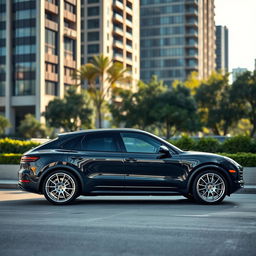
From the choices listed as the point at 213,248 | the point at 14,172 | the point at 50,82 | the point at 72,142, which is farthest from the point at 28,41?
the point at 213,248

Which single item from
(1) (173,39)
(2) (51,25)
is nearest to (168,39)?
(1) (173,39)

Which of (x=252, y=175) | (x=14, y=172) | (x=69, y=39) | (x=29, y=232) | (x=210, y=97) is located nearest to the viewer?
(x=29, y=232)

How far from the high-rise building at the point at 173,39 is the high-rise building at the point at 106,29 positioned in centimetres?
2563

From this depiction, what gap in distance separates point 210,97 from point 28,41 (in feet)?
86.3

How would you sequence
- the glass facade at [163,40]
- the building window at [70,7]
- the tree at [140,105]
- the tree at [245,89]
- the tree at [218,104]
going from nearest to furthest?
the tree at [140,105] < the tree at [245,89] < the tree at [218,104] < the building window at [70,7] < the glass facade at [163,40]

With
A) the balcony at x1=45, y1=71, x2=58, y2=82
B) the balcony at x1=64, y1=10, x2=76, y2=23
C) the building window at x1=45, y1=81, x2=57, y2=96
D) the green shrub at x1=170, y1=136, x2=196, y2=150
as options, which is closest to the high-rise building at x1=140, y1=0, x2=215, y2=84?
the balcony at x1=64, y1=10, x2=76, y2=23

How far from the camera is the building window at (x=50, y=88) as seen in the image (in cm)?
7203

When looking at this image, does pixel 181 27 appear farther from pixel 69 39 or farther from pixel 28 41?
pixel 28 41

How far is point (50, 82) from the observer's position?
72812 mm

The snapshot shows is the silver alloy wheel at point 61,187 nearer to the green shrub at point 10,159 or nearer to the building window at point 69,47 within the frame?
the green shrub at point 10,159

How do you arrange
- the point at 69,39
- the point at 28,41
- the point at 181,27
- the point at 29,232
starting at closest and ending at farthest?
the point at 29,232 < the point at 28,41 < the point at 69,39 < the point at 181,27

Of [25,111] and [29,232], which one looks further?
[25,111]

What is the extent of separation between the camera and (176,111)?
52000 millimetres

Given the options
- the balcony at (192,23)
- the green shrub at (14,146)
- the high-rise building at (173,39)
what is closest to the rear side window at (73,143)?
the green shrub at (14,146)
